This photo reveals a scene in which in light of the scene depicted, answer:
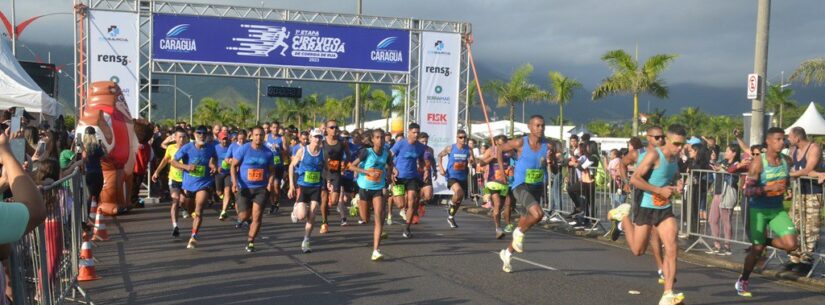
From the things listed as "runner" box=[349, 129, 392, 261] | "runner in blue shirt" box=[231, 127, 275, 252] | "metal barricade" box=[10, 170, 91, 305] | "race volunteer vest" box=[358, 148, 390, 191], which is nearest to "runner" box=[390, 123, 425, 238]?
"runner" box=[349, 129, 392, 261]

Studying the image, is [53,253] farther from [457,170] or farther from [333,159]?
[457,170]

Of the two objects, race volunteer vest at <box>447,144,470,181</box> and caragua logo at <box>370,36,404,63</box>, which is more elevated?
caragua logo at <box>370,36,404,63</box>

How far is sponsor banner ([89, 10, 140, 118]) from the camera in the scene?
804 inches

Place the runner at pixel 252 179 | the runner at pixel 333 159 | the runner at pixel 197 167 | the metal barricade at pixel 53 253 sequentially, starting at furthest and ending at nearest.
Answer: the runner at pixel 333 159
the runner at pixel 197 167
the runner at pixel 252 179
the metal barricade at pixel 53 253

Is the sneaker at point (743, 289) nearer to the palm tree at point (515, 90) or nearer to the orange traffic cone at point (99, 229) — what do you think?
the orange traffic cone at point (99, 229)

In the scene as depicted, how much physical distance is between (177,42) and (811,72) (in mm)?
18861

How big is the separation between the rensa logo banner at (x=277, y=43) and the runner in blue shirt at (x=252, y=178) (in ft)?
35.4

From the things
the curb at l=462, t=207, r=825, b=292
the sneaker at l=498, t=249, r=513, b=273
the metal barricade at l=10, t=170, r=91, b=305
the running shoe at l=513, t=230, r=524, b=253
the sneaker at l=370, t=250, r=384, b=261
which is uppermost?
the metal barricade at l=10, t=170, r=91, b=305

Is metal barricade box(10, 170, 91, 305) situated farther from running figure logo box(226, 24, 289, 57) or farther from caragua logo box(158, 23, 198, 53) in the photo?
running figure logo box(226, 24, 289, 57)

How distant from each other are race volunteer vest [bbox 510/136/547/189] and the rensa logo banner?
13.1m

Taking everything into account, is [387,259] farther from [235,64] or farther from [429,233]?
[235,64]

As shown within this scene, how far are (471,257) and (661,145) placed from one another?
3680 millimetres

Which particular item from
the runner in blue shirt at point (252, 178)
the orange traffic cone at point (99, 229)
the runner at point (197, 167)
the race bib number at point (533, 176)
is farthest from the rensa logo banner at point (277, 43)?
the race bib number at point (533, 176)

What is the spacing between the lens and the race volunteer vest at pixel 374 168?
1227cm
